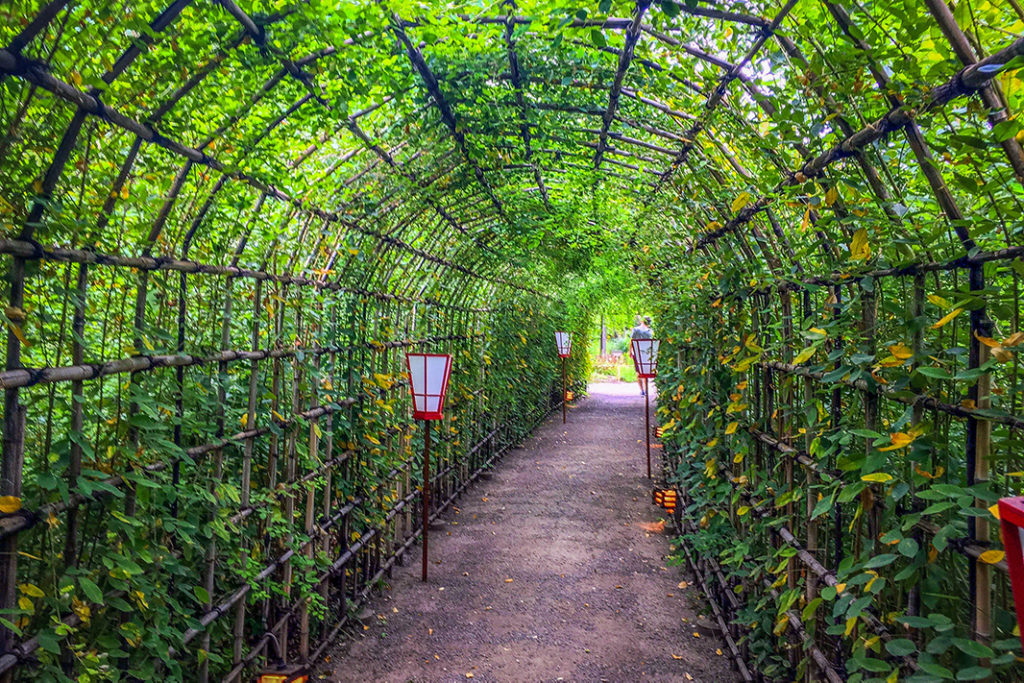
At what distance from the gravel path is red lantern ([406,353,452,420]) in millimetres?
1210

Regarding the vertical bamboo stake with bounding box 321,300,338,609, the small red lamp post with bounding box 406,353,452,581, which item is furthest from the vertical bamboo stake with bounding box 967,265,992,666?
the small red lamp post with bounding box 406,353,452,581

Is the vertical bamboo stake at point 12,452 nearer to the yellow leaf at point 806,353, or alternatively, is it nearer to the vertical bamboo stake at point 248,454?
the vertical bamboo stake at point 248,454

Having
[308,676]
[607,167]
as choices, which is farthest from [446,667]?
[607,167]

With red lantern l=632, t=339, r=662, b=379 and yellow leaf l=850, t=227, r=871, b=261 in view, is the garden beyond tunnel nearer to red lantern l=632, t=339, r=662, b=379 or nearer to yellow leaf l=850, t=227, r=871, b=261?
yellow leaf l=850, t=227, r=871, b=261

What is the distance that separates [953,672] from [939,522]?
13.1 inches

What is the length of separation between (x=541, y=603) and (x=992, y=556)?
10.8 feet

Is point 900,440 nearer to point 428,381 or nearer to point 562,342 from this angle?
point 428,381

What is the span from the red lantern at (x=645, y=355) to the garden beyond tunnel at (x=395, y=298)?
2759 mm

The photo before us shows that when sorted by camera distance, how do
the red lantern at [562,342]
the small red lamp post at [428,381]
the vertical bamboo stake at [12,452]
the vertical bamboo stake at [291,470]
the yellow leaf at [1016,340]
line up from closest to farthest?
the yellow leaf at [1016,340], the vertical bamboo stake at [12,452], the vertical bamboo stake at [291,470], the small red lamp post at [428,381], the red lantern at [562,342]

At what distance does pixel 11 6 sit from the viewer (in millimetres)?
1302

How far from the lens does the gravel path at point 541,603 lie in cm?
343

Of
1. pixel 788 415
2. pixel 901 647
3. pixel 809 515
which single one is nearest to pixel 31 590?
pixel 901 647

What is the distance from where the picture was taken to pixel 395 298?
4562 millimetres

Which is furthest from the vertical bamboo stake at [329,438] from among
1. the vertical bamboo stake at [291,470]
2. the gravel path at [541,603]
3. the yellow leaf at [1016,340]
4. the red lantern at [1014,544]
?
the red lantern at [1014,544]
